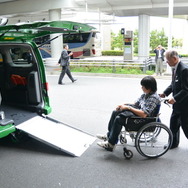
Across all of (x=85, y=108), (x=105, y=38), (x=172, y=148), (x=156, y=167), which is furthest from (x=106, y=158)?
(x=105, y=38)

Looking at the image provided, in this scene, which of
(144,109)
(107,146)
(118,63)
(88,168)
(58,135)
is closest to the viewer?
(88,168)

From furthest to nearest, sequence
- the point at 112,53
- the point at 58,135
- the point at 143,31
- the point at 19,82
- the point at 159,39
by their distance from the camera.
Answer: the point at 159,39
the point at 112,53
the point at 143,31
the point at 19,82
the point at 58,135

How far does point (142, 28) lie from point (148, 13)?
1.15 m

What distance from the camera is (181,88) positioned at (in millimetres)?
3828

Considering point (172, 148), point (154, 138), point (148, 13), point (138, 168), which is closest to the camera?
point (138, 168)

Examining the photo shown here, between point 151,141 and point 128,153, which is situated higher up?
point 151,141

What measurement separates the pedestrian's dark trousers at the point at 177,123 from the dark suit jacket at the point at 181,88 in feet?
0.39

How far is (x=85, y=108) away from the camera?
7.05 meters

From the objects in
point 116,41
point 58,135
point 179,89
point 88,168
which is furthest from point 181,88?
point 116,41

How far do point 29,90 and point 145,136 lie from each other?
2.66 meters

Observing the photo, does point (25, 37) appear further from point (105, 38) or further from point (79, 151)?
point (105, 38)

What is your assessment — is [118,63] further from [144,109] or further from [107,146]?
[144,109]

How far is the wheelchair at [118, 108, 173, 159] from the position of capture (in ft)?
12.3

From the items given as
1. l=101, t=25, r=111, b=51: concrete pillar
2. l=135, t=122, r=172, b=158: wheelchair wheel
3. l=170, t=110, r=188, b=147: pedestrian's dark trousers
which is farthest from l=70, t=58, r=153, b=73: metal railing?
l=101, t=25, r=111, b=51: concrete pillar
